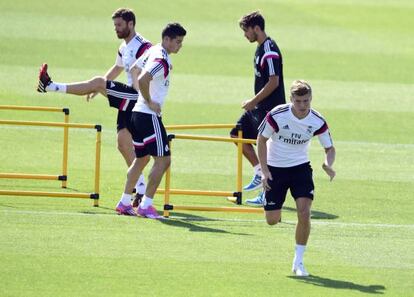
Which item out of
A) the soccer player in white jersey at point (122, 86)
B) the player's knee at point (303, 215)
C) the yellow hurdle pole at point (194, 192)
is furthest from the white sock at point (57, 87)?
the player's knee at point (303, 215)

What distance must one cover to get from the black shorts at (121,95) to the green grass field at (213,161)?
1.34 meters

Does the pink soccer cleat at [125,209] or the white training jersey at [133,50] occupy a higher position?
the white training jersey at [133,50]

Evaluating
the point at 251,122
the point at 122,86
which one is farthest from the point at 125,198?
the point at 251,122

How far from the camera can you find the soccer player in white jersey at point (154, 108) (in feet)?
43.9

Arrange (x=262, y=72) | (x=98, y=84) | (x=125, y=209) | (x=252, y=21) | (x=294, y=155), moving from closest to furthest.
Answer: (x=294, y=155)
(x=125, y=209)
(x=98, y=84)
(x=252, y=21)
(x=262, y=72)

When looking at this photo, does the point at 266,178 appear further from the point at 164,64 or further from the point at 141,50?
the point at 141,50

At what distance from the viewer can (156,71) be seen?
13352mm

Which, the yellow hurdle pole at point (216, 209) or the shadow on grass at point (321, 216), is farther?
the shadow on grass at point (321, 216)

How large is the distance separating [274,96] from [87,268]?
4962 millimetres

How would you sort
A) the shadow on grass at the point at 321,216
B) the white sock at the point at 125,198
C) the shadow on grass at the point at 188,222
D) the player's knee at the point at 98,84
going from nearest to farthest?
the shadow on grass at the point at 188,222 < the white sock at the point at 125,198 < the player's knee at the point at 98,84 < the shadow on grass at the point at 321,216

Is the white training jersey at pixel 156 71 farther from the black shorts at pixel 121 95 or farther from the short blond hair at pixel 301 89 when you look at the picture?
the short blond hair at pixel 301 89

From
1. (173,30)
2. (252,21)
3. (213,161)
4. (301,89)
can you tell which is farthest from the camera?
(213,161)

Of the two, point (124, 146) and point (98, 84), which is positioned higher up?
point (98, 84)

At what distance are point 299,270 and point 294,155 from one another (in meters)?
1.22
